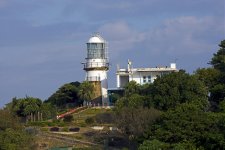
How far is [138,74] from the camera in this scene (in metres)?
83.9

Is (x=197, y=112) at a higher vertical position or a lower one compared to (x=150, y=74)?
lower

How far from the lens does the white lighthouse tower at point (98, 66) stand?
83.0 m

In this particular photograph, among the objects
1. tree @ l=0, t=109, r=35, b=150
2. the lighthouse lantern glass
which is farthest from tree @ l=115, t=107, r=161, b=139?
the lighthouse lantern glass

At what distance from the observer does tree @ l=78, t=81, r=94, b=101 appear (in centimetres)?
7969

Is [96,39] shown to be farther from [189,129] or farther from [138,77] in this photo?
[189,129]

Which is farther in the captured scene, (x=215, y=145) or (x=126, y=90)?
(x=126, y=90)

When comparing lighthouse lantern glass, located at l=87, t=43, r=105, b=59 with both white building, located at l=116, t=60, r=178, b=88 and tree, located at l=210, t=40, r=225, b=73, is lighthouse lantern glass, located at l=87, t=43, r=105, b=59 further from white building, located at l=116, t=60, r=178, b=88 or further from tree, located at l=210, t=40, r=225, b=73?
tree, located at l=210, t=40, r=225, b=73

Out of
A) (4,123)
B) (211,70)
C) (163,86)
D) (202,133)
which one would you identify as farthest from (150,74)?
(202,133)

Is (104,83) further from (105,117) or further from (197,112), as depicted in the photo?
(197,112)

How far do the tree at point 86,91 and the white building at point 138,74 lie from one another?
457cm

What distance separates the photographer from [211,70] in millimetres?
68938

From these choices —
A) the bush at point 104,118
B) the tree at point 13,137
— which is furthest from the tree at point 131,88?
the tree at point 13,137

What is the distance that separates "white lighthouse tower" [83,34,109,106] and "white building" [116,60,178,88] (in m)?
1.70

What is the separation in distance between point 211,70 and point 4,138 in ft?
78.7
